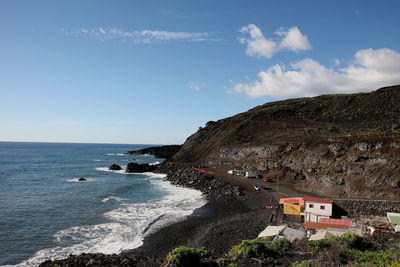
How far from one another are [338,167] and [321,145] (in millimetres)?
7815

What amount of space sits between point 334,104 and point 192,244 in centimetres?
7358

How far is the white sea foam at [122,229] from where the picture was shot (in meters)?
22.4

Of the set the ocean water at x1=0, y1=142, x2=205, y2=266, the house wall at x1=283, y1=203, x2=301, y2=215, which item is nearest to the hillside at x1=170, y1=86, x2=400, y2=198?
the house wall at x1=283, y1=203, x2=301, y2=215

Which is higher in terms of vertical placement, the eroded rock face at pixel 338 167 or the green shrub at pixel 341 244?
the eroded rock face at pixel 338 167

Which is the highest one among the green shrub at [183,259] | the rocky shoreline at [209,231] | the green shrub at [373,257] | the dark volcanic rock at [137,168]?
the green shrub at [373,257]

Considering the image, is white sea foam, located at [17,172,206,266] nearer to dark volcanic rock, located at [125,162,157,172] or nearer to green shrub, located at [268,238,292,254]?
green shrub, located at [268,238,292,254]

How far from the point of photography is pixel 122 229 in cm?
2773

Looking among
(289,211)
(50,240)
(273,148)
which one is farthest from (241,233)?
(273,148)

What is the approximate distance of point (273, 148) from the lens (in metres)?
58.4

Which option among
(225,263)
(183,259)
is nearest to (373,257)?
(225,263)

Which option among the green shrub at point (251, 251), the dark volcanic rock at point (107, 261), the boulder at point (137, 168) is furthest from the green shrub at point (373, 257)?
the boulder at point (137, 168)

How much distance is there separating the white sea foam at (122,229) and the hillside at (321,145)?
18.8 m

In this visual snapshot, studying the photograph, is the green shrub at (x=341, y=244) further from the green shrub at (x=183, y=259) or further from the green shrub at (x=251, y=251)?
the green shrub at (x=183, y=259)


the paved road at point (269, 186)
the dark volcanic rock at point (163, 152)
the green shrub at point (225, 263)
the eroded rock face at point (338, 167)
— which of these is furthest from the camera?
the dark volcanic rock at point (163, 152)
